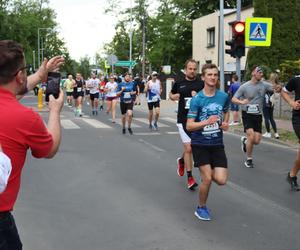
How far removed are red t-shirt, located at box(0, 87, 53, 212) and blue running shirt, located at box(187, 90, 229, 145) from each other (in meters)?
3.29

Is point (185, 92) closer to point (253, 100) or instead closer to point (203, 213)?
point (253, 100)

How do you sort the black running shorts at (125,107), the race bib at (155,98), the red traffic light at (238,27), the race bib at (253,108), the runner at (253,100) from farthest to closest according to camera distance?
the race bib at (155,98)
the red traffic light at (238,27)
the black running shorts at (125,107)
the race bib at (253,108)
the runner at (253,100)

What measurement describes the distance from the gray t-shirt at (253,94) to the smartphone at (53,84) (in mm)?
6077

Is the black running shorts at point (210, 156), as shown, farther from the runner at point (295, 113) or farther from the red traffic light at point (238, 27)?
the red traffic light at point (238, 27)

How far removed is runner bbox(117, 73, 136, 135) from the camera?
14.9m

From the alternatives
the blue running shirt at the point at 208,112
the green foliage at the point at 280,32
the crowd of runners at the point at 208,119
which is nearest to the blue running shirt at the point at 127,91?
the crowd of runners at the point at 208,119

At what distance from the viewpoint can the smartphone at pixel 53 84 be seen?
2977mm

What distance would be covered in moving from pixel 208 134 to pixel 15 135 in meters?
3.54

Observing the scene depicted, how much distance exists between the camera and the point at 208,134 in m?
5.84

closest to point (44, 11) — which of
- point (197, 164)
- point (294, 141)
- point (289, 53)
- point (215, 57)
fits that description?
point (215, 57)

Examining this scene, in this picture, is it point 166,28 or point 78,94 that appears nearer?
point 78,94

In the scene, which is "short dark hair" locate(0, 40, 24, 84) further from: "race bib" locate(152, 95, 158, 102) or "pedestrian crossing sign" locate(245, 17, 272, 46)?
"pedestrian crossing sign" locate(245, 17, 272, 46)

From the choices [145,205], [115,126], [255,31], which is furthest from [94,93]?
[145,205]

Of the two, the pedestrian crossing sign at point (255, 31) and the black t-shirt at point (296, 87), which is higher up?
the pedestrian crossing sign at point (255, 31)
